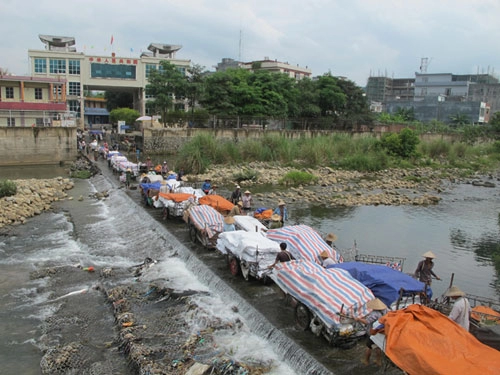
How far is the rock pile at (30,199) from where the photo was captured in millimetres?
21859

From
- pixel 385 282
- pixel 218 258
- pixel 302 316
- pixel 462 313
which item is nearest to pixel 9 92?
pixel 218 258

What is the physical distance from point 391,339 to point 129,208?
18316 millimetres

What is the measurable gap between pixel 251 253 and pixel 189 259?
13.1ft

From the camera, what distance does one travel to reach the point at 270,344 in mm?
10203

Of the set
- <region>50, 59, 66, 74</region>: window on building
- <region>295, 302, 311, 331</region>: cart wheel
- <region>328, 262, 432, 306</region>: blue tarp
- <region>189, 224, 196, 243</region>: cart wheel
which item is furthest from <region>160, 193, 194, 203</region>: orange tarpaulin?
<region>50, 59, 66, 74</region>: window on building

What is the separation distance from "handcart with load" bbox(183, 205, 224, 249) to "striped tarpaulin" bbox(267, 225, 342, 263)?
303 centimetres

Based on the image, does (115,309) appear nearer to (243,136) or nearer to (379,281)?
(379,281)

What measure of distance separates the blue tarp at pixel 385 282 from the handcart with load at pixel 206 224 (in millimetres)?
6253

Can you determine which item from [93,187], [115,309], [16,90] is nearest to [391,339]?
[115,309]

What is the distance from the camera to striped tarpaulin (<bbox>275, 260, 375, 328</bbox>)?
29.2 feet

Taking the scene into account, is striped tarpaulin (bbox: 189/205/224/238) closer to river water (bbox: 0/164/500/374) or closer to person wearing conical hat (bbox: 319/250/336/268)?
river water (bbox: 0/164/500/374)

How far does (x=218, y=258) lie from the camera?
15250 millimetres

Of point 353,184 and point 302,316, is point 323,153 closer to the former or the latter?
point 353,184

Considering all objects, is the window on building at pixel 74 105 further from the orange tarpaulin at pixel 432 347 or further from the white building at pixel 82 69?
the orange tarpaulin at pixel 432 347
